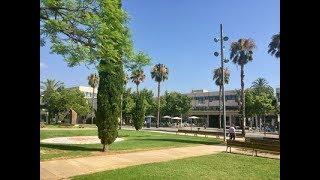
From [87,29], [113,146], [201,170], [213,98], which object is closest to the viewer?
[87,29]

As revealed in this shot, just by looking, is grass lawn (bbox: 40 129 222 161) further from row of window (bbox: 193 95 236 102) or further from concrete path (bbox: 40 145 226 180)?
row of window (bbox: 193 95 236 102)

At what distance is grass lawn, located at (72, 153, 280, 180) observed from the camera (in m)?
12.0

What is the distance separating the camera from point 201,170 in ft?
44.1

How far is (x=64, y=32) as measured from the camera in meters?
10.9

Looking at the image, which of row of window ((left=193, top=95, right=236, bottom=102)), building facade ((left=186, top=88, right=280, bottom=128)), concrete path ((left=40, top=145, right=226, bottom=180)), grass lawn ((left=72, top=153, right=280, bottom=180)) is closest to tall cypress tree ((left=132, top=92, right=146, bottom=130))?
concrete path ((left=40, top=145, right=226, bottom=180))

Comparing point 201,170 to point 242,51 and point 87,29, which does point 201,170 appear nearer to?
point 87,29

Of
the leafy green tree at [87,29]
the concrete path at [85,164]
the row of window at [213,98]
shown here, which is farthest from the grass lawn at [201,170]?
the row of window at [213,98]

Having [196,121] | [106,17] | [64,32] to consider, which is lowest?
[196,121]

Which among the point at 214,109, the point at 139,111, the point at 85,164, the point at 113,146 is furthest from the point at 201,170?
the point at 214,109
